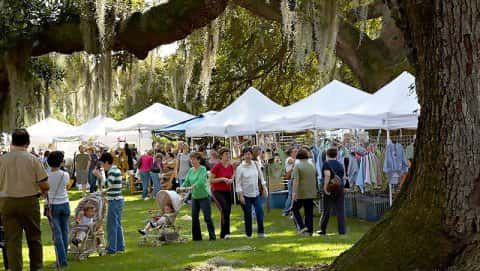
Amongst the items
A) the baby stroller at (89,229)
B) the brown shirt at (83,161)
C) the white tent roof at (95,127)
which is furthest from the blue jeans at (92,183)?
the baby stroller at (89,229)

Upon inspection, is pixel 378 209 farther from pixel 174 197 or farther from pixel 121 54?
pixel 121 54

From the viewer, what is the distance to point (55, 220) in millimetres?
9500

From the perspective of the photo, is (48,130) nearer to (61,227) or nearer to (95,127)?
(95,127)

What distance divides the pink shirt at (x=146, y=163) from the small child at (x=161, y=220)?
1041 centimetres

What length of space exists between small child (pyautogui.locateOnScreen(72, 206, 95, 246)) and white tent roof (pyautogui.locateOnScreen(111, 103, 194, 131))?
1446cm

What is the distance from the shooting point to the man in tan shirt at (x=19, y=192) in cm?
798

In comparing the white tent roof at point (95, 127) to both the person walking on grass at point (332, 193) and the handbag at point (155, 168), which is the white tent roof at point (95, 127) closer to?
the handbag at point (155, 168)

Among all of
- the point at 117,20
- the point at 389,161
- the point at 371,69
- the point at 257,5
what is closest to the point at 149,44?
the point at 117,20

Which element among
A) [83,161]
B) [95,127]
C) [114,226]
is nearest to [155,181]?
[83,161]

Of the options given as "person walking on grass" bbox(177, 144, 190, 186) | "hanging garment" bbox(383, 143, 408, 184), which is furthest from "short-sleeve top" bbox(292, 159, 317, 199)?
"person walking on grass" bbox(177, 144, 190, 186)

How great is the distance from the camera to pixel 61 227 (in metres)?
9.66

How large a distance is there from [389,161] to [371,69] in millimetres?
6366

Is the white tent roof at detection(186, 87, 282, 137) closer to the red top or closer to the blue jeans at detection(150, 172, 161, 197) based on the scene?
the blue jeans at detection(150, 172, 161, 197)

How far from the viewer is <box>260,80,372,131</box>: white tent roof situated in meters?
15.4
